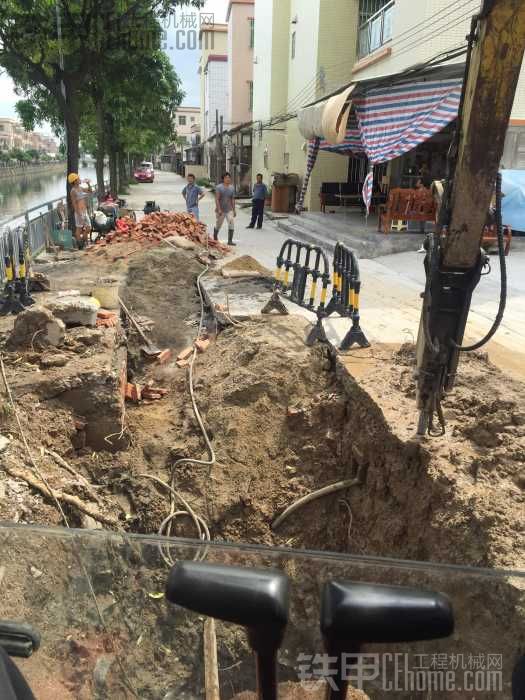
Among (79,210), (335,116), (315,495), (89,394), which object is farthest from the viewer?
(79,210)

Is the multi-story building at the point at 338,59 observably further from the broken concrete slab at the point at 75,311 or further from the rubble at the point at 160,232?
the broken concrete slab at the point at 75,311

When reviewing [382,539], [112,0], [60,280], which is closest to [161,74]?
[112,0]

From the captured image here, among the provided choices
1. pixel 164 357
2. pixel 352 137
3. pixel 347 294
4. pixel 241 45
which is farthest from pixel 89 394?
pixel 241 45

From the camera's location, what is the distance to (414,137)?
11.9 m

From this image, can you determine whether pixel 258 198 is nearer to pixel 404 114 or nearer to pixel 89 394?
pixel 404 114

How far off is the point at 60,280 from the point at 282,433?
6.06 meters

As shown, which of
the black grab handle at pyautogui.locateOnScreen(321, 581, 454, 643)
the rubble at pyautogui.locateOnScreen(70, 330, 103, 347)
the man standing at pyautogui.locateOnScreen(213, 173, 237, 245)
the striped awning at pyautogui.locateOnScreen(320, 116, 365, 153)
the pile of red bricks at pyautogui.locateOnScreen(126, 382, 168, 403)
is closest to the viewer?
the black grab handle at pyautogui.locateOnScreen(321, 581, 454, 643)

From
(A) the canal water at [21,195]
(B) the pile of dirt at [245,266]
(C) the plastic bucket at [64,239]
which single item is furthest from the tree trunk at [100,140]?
(B) the pile of dirt at [245,266]

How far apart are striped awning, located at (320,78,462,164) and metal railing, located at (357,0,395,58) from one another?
4705 mm

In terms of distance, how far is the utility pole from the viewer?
9.78 feet

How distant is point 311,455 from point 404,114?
9534 mm

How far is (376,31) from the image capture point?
17922 millimetres

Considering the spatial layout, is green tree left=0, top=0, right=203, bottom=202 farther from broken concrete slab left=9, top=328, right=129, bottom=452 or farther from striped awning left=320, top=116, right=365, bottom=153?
broken concrete slab left=9, top=328, right=129, bottom=452

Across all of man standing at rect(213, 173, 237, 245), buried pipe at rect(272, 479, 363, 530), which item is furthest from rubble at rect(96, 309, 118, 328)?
man standing at rect(213, 173, 237, 245)
